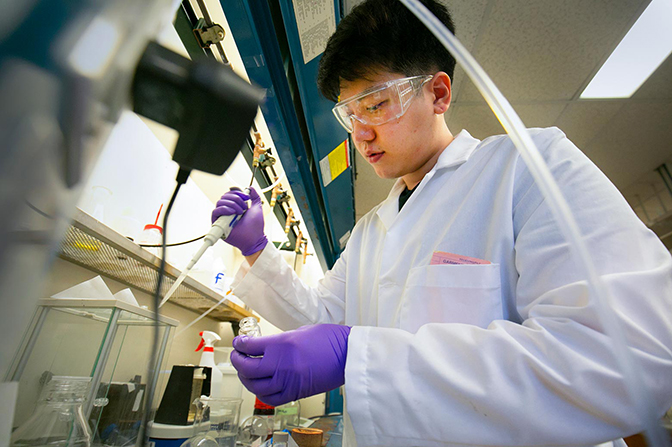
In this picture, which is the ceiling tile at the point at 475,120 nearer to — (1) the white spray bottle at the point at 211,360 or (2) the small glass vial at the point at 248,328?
(2) the small glass vial at the point at 248,328

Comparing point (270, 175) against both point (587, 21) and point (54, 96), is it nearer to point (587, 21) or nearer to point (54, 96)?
point (54, 96)

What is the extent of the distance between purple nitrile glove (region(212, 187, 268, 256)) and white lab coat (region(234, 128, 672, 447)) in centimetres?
60

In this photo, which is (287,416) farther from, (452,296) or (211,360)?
(452,296)

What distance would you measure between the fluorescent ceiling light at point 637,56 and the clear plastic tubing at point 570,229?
2.15 m

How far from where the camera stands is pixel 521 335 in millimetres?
566

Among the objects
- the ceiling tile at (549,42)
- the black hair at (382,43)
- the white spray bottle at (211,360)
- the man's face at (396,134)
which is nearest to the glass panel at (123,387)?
the white spray bottle at (211,360)

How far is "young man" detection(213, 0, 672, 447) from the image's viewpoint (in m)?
0.51

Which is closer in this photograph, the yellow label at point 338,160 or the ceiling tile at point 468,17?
the yellow label at point 338,160

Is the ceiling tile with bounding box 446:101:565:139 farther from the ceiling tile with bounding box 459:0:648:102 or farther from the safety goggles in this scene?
the safety goggles

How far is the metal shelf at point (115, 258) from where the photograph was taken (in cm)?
80

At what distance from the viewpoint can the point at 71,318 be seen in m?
0.78

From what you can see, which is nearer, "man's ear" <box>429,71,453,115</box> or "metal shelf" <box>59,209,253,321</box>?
"metal shelf" <box>59,209,253,321</box>

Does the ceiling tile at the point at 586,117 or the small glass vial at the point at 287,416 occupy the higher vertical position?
the ceiling tile at the point at 586,117

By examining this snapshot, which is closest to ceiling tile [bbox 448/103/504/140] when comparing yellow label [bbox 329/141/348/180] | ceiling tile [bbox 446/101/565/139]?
ceiling tile [bbox 446/101/565/139]
